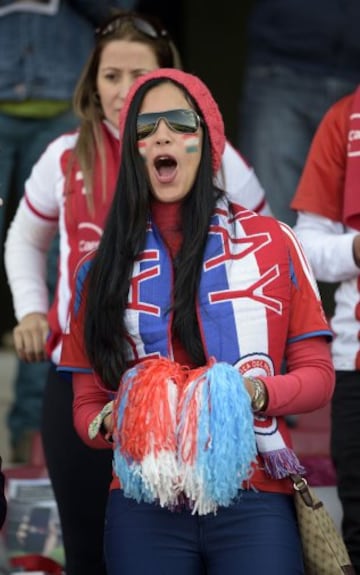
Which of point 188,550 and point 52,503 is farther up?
point 188,550

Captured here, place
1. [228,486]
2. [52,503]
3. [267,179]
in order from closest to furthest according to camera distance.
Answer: [228,486] < [52,503] < [267,179]

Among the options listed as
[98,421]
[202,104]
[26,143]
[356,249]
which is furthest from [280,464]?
[26,143]

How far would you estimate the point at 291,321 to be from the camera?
121 inches

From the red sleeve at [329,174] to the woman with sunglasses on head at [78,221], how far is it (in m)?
0.20

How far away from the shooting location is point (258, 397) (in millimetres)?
2867

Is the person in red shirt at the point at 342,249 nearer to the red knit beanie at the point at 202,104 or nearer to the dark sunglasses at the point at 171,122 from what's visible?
the red knit beanie at the point at 202,104

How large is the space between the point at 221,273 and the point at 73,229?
31.6 inches

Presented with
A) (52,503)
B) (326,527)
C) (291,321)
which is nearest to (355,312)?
(291,321)

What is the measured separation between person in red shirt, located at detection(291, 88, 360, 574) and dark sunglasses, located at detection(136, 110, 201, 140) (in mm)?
572

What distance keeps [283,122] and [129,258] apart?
205cm

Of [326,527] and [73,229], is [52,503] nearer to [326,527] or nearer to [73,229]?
[73,229]

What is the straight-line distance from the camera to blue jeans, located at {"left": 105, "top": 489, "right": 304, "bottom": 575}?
113 inches

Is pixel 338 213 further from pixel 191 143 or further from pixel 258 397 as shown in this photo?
pixel 258 397

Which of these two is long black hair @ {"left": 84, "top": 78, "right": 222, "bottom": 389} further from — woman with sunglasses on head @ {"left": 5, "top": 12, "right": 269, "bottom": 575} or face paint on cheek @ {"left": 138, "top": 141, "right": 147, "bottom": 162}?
woman with sunglasses on head @ {"left": 5, "top": 12, "right": 269, "bottom": 575}
